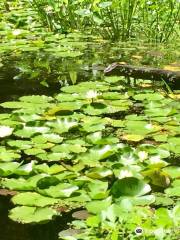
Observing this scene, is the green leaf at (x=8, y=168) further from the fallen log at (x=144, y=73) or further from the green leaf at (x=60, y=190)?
the fallen log at (x=144, y=73)

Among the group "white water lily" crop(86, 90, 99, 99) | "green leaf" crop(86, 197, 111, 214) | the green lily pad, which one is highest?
the green lily pad

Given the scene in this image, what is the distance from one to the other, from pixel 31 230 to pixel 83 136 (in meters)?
0.75

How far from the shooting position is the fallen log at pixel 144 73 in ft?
9.20

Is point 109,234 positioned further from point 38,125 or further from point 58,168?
point 38,125

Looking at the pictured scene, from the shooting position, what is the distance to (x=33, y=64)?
3.43 metres

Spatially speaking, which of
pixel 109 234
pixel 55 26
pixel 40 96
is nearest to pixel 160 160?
pixel 109 234

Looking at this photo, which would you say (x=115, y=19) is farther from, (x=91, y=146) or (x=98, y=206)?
(x=98, y=206)

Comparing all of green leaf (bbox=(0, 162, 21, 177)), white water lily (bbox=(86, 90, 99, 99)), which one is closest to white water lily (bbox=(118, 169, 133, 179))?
green leaf (bbox=(0, 162, 21, 177))

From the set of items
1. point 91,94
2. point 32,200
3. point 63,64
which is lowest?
point 63,64

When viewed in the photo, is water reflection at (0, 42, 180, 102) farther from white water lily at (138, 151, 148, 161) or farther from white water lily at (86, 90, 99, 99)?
white water lily at (138, 151, 148, 161)

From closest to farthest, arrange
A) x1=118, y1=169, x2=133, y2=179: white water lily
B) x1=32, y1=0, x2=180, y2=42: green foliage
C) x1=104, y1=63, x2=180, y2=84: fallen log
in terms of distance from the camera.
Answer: x1=118, y1=169, x2=133, y2=179: white water lily → x1=104, y1=63, x2=180, y2=84: fallen log → x1=32, y1=0, x2=180, y2=42: green foliage

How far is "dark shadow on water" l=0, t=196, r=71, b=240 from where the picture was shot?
133cm

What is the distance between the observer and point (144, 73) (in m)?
2.88

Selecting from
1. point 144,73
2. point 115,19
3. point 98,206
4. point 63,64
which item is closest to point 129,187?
point 98,206
